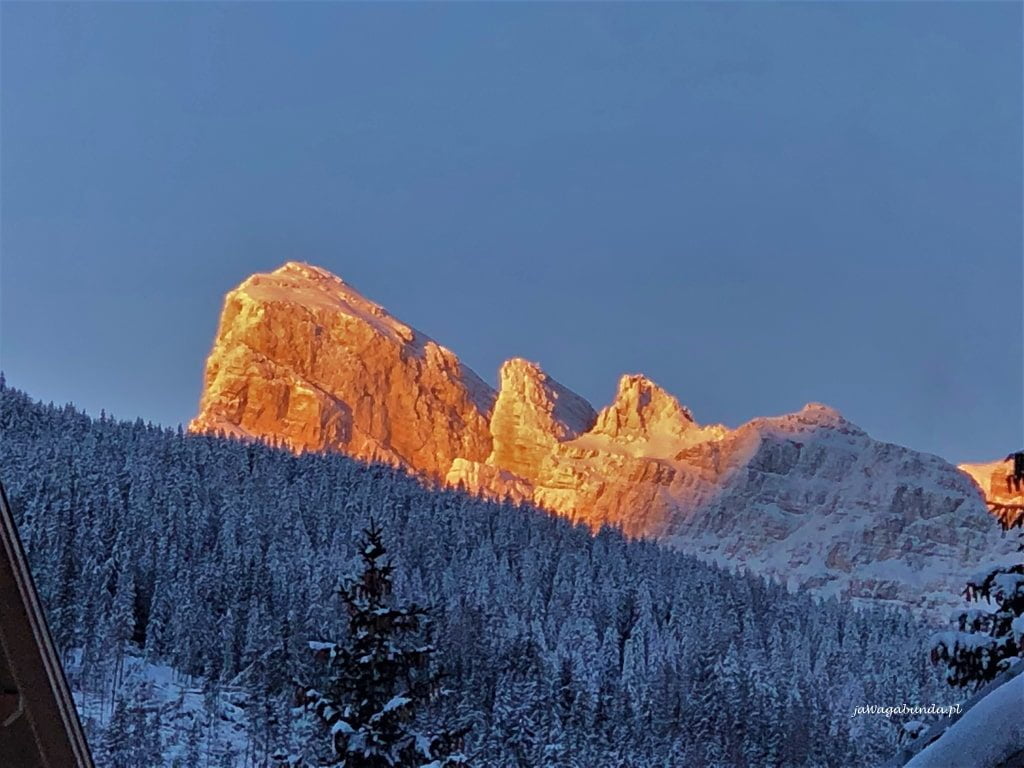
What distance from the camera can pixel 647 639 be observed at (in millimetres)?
108750

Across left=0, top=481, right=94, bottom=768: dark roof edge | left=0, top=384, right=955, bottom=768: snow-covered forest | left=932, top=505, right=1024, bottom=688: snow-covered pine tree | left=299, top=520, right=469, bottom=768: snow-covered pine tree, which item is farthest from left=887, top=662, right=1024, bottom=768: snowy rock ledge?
left=0, top=384, right=955, bottom=768: snow-covered forest

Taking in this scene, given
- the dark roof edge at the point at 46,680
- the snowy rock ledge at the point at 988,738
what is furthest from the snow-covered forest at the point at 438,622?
the dark roof edge at the point at 46,680

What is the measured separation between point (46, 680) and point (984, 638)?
7767 millimetres

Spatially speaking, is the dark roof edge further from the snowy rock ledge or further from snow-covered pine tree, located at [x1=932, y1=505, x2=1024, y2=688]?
snow-covered pine tree, located at [x1=932, y1=505, x2=1024, y2=688]

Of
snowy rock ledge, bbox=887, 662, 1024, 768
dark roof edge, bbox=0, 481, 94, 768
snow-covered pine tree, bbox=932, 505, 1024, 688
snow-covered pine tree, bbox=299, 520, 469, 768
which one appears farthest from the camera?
snow-covered pine tree, bbox=299, 520, 469, 768

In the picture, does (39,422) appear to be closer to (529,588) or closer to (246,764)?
(529,588)

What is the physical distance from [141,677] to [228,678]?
572cm

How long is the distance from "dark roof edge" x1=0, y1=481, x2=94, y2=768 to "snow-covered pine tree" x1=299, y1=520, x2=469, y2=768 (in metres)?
9.85

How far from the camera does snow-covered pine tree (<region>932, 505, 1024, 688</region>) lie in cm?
978

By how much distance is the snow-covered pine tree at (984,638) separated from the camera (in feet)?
32.1

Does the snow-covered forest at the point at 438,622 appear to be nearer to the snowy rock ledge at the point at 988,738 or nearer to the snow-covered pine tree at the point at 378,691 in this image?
the snow-covered pine tree at the point at 378,691

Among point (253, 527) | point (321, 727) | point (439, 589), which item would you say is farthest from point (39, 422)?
point (321, 727)

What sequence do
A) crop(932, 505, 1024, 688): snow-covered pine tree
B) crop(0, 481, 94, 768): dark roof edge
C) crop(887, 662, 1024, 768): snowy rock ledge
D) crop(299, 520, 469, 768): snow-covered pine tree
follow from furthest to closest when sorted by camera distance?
crop(299, 520, 469, 768): snow-covered pine tree
crop(932, 505, 1024, 688): snow-covered pine tree
crop(0, 481, 94, 768): dark roof edge
crop(887, 662, 1024, 768): snowy rock ledge

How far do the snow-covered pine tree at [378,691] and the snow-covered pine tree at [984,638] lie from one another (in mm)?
5879
